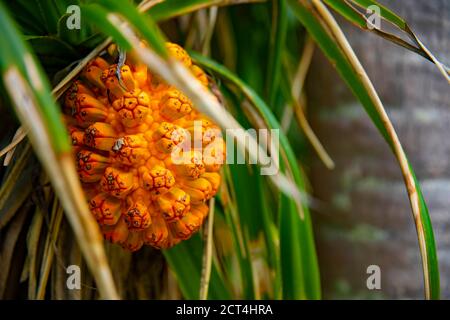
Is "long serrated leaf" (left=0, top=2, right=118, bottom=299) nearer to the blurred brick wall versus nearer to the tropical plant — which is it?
the tropical plant

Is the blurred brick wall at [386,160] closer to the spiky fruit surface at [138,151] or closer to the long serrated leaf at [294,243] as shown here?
the long serrated leaf at [294,243]

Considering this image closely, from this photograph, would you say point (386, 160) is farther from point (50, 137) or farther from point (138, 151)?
point (50, 137)

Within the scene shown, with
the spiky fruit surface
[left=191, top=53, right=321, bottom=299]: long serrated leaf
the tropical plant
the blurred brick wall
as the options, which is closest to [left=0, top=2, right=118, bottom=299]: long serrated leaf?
the tropical plant

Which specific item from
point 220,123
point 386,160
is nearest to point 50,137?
point 220,123

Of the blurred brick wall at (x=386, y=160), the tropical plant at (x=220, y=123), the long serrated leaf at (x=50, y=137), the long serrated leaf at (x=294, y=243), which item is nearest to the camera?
the long serrated leaf at (x=50, y=137)

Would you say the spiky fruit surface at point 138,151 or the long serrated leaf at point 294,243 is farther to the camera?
the long serrated leaf at point 294,243

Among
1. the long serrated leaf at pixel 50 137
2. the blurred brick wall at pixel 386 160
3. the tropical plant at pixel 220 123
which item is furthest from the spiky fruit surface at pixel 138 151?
the blurred brick wall at pixel 386 160
